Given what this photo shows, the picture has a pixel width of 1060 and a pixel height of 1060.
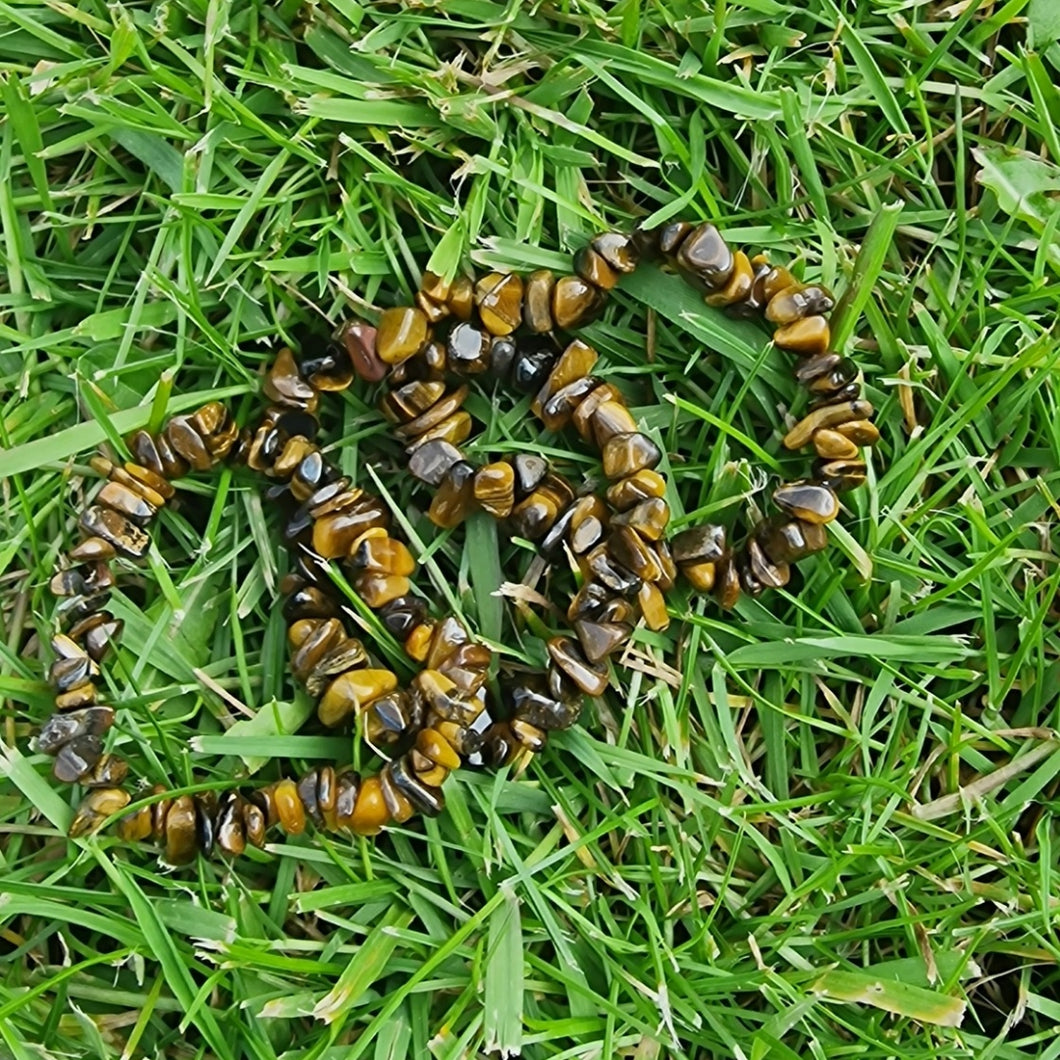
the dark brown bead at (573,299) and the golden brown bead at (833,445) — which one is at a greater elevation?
the dark brown bead at (573,299)

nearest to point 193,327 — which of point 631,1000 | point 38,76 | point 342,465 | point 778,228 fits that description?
point 342,465

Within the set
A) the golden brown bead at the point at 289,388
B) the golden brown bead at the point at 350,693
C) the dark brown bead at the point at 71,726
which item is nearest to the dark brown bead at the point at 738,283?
the golden brown bead at the point at 289,388

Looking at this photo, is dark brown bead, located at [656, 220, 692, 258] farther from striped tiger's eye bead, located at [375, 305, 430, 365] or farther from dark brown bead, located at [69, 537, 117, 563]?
dark brown bead, located at [69, 537, 117, 563]

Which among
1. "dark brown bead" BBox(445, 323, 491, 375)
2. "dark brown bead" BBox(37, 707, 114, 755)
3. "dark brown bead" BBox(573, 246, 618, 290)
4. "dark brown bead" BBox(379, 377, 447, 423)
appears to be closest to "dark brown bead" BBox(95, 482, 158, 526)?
"dark brown bead" BBox(37, 707, 114, 755)

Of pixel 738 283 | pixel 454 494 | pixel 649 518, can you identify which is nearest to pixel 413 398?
pixel 454 494

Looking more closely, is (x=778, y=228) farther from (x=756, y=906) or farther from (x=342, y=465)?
(x=756, y=906)

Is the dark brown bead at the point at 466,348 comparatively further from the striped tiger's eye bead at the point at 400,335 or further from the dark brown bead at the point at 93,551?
the dark brown bead at the point at 93,551
